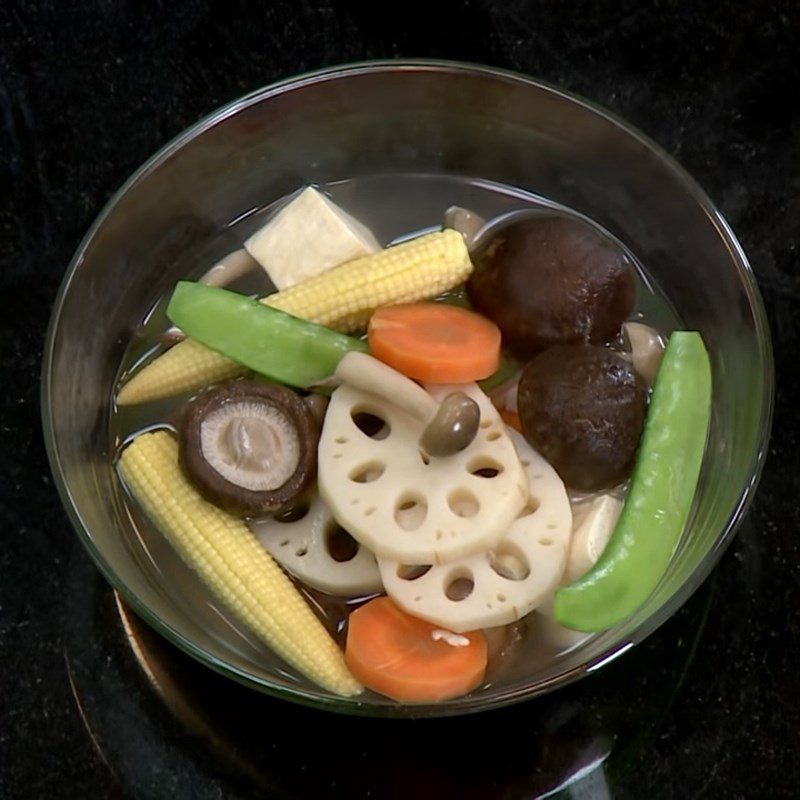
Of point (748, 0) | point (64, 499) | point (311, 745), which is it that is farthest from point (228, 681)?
point (748, 0)

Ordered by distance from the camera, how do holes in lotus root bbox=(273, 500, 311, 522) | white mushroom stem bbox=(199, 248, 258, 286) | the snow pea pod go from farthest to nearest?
1. white mushroom stem bbox=(199, 248, 258, 286)
2. holes in lotus root bbox=(273, 500, 311, 522)
3. the snow pea pod

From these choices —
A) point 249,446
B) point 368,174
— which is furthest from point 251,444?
point 368,174

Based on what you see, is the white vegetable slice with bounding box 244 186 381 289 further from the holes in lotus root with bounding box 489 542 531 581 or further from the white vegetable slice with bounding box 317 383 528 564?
the holes in lotus root with bounding box 489 542 531 581

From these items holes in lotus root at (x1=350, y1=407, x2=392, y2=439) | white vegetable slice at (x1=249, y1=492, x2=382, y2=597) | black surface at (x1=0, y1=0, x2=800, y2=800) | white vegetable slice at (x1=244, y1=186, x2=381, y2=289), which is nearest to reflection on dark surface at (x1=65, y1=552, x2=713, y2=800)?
black surface at (x1=0, y1=0, x2=800, y2=800)

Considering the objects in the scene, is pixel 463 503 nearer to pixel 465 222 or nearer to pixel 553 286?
pixel 553 286

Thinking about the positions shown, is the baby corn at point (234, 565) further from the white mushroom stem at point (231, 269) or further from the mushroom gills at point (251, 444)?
the white mushroom stem at point (231, 269)

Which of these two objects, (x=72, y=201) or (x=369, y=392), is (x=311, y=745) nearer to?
(x=369, y=392)

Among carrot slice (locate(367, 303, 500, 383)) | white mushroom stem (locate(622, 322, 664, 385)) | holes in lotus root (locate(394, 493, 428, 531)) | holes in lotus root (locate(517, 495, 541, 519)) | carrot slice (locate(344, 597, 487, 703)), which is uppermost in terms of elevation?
carrot slice (locate(367, 303, 500, 383))
